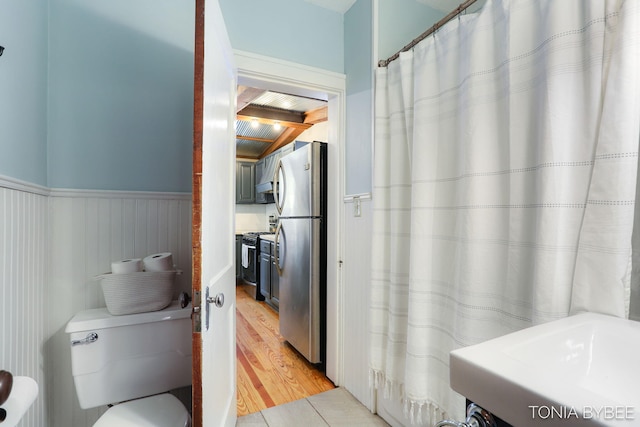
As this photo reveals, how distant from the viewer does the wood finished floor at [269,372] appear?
191cm

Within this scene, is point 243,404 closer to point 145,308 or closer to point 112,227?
point 145,308

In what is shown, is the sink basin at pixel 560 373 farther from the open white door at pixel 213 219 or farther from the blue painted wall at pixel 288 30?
the blue painted wall at pixel 288 30

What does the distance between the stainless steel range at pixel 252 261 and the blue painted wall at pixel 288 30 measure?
8.80 ft

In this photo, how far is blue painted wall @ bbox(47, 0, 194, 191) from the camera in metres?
1.36

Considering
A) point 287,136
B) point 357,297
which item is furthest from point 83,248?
point 287,136

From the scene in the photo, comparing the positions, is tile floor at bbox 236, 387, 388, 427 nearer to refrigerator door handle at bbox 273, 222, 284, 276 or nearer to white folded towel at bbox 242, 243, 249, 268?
refrigerator door handle at bbox 273, 222, 284, 276

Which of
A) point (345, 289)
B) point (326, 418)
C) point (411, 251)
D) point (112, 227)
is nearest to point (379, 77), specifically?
point (411, 251)

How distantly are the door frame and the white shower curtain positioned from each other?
411 millimetres

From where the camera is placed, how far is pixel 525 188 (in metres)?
1.00

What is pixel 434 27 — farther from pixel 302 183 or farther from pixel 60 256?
pixel 60 256

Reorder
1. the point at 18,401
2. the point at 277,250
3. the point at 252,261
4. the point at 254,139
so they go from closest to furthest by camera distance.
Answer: the point at 18,401 → the point at 277,250 → the point at 252,261 → the point at 254,139

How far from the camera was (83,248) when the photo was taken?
138 centimetres

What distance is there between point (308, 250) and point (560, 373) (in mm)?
1793

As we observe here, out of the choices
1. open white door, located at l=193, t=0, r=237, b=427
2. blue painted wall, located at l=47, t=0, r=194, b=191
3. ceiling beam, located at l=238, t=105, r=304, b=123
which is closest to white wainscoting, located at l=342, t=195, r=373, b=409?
open white door, located at l=193, t=0, r=237, b=427
